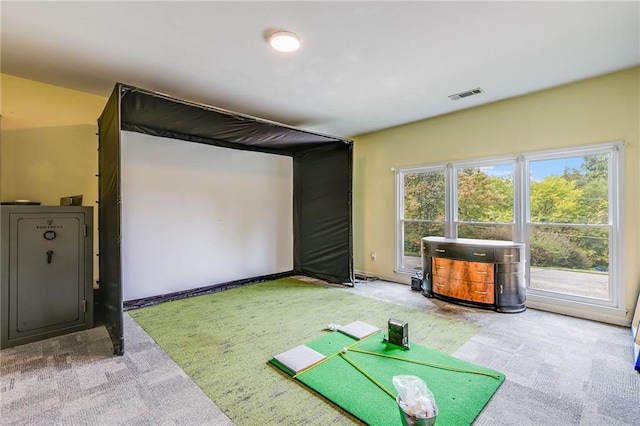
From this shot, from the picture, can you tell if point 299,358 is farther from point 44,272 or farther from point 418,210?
point 418,210

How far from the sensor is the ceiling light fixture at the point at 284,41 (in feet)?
8.34

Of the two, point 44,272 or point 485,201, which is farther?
point 485,201

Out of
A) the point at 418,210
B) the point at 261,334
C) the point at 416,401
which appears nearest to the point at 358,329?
the point at 261,334

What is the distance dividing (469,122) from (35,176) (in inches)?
227

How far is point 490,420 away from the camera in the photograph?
6.12ft

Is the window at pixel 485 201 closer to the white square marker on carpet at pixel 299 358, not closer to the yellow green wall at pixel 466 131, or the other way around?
the yellow green wall at pixel 466 131

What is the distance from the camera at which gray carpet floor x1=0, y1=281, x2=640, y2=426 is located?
1.89m

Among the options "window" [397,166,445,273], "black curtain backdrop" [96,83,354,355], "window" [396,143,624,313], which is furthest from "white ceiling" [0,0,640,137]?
"window" [397,166,445,273]

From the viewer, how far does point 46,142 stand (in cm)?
356

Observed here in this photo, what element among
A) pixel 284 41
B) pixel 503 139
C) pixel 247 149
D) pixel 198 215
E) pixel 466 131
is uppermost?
pixel 284 41

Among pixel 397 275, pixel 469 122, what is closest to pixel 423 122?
pixel 469 122

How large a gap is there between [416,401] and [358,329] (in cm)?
161

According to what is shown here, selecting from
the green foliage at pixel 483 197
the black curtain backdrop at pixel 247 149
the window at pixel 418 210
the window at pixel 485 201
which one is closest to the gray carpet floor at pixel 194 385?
the black curtain backdrop at pixel 247 149

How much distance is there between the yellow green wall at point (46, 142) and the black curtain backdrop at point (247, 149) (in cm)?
29
